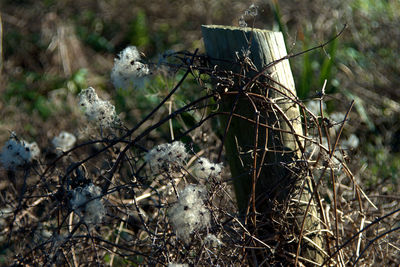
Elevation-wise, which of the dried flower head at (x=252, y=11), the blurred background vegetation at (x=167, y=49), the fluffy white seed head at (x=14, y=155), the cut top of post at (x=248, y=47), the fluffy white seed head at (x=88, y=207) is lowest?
the fluffy white seed head at (x=88, y=207)

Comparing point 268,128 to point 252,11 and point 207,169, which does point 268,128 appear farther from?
point 252,11

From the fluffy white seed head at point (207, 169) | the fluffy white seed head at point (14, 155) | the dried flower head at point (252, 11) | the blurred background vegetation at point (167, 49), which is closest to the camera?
the fluffy white seed head at point (207, 169)

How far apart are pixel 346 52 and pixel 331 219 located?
2.90 metres

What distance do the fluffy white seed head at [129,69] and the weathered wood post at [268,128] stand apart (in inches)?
11.4

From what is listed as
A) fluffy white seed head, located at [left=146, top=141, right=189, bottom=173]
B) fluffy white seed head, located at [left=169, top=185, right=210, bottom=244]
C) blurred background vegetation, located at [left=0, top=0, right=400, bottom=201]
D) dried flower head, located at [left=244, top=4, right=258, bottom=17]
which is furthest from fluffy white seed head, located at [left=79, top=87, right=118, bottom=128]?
blurred background vegetation, located at [left=0, top=0, right=400, bottom=201]

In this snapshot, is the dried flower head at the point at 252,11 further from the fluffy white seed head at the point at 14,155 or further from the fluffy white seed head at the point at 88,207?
the fluffy white seed head at the point at 14,155

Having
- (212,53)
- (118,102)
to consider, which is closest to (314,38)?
(118,102)

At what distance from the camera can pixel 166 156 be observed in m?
1.71

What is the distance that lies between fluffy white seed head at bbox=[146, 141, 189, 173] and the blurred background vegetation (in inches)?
60.5

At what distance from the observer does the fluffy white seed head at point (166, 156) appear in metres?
1.71

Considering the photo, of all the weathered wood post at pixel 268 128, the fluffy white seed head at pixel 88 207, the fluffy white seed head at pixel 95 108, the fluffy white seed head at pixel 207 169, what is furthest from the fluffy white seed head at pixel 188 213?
the fluffy white seed head at pixel 95 108

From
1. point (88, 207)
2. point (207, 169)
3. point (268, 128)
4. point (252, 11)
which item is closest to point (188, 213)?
point (207, 169)

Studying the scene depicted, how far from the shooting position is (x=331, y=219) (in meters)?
2.36

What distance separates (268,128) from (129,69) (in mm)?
580
